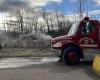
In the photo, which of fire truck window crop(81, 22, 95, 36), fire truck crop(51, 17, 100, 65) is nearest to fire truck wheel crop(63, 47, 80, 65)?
fire truck crop(51, 17, 100, 65)

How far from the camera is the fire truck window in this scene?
16934 millimetres

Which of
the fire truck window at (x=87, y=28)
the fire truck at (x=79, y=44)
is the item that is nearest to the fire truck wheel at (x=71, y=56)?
the fire truck at (x=79, y=44)

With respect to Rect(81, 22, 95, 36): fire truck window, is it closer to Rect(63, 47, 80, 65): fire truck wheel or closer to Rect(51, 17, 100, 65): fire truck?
Rect(51, 17, 100, 65): fire truck

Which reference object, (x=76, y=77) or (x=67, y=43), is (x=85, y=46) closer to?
(x=67, y=43)

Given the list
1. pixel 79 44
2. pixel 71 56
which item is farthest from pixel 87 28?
pixel 71 56

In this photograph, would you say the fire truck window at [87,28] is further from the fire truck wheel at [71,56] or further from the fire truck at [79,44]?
the fire truck wheel at [71,56]

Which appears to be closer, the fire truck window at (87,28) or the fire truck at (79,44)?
the fire truck at (79,44)

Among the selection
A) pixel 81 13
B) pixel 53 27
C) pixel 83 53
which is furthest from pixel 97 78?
pixel 53 27

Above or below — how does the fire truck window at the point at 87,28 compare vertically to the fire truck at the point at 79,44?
above

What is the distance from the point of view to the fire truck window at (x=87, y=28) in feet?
55.6

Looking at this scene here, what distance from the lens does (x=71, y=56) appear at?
16750 millimetres

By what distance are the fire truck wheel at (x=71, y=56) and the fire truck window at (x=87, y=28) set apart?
99cm

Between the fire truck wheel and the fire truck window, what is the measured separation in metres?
0.99

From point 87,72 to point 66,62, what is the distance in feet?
9.82
